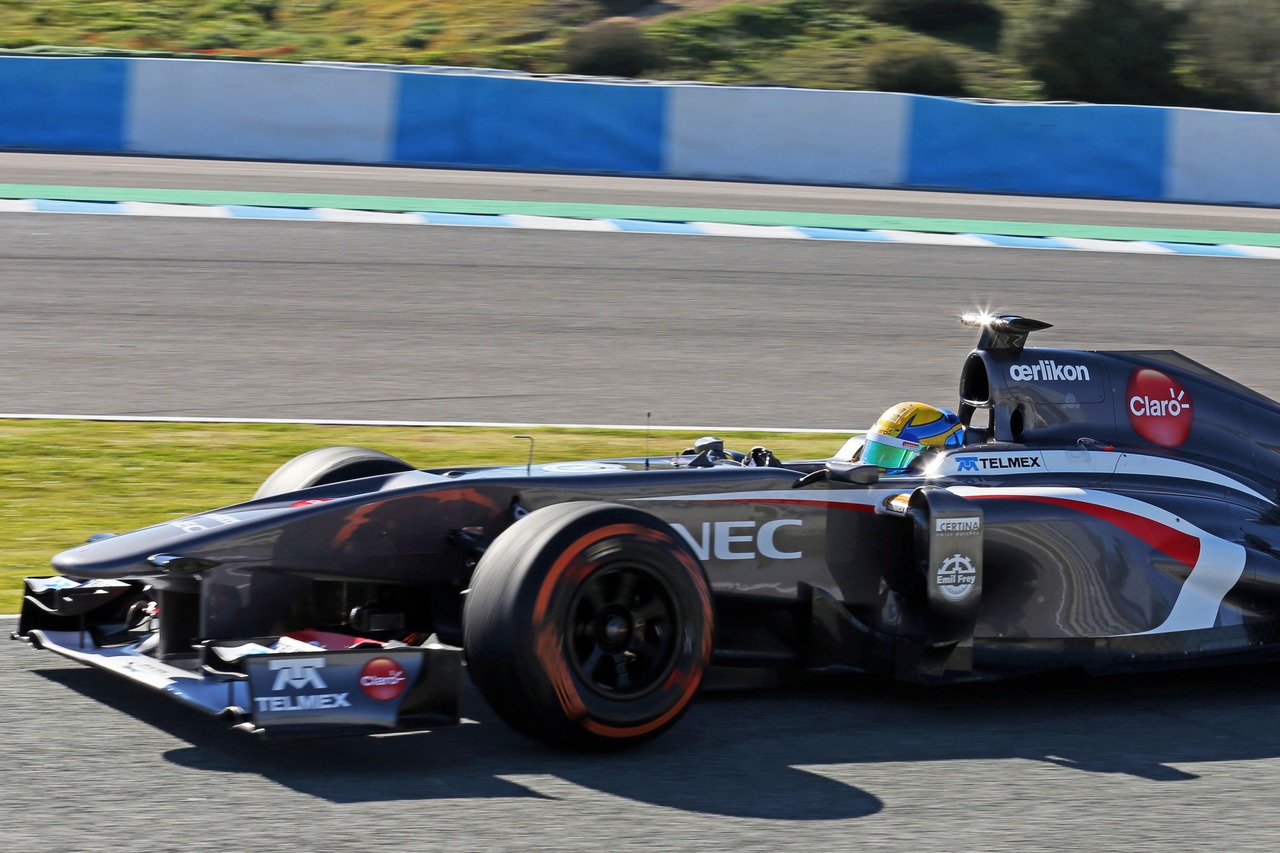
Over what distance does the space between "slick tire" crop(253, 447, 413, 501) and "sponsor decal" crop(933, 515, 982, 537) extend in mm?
1783

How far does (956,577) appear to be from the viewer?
5176 mm

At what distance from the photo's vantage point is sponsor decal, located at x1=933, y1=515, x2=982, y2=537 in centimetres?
513

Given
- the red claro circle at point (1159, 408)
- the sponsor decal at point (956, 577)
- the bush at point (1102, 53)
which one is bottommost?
the sponsor decal at point (956, 577)

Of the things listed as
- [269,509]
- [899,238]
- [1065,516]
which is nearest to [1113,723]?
[1065,516]

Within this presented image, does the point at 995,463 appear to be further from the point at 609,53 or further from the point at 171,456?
the point at 609,53

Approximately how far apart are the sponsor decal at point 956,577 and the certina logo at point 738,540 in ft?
1.43

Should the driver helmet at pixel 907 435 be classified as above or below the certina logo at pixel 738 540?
above

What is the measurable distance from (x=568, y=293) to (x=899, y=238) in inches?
168

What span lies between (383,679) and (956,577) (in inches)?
71.3

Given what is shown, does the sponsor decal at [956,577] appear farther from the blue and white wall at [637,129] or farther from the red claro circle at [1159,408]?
the blue and white wall at [637,129]

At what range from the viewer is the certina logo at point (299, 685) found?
14.2 feet

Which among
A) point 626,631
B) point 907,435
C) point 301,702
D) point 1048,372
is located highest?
point 1048,372

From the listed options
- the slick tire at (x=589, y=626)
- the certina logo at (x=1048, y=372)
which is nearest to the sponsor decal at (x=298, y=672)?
the slick tire at (x=589, y=626)

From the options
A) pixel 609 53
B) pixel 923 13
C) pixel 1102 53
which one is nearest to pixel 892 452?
pixel 609 53
